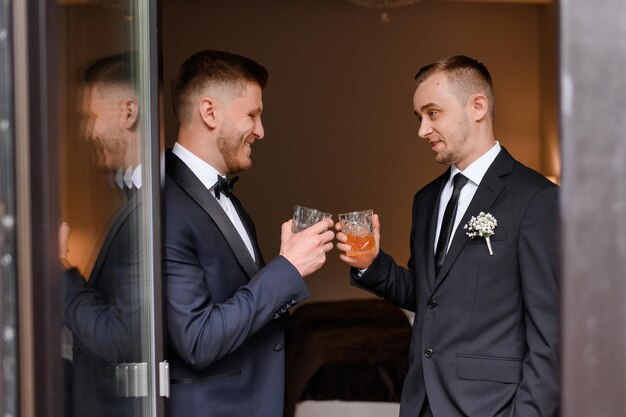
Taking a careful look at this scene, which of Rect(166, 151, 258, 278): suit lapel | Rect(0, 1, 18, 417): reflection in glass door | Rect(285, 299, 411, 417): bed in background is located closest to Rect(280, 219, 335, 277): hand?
Rect(166, 151, 258, 278): suit lapel

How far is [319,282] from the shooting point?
7219 mm

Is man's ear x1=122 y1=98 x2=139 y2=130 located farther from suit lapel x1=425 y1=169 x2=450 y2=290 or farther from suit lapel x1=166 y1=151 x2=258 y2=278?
suit lapel x1=425 y1=169 x2=450 y2=290

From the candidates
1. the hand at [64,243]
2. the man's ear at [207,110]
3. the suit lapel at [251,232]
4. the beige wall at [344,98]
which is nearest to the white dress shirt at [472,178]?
the suit lapel at [251,232]

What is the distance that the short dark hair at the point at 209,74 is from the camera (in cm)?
259

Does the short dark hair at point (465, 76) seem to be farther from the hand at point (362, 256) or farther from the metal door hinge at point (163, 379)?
the metal door hinge at point (163, 379)

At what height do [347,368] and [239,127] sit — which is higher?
[239,127]

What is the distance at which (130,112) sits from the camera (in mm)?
1997

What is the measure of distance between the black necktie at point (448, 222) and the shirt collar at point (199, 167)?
0.76 m

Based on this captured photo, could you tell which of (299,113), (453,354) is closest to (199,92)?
(453,354)

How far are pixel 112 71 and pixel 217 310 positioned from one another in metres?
0.73

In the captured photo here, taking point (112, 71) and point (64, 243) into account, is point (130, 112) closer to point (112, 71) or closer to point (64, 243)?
point (112, 71)

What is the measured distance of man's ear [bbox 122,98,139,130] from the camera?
6.48 ft

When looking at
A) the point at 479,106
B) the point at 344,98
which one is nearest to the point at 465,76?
the point at 479,106

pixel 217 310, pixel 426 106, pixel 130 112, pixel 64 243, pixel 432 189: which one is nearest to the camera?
pixel 64 243
